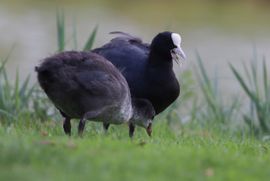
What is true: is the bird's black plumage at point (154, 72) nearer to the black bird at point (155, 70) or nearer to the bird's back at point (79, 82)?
the black bird at point (155, 70)

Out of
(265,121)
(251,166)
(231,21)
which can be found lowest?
(231,21)

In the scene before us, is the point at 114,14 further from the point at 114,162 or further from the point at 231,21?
the point at 114,162

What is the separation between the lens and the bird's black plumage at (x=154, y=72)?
312 inches

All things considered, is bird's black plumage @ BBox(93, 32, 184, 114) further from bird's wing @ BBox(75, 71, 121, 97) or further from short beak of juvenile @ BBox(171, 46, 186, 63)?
bird's wing @ BBox(75, 71, 121, 97)

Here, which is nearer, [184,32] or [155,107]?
[155,107]

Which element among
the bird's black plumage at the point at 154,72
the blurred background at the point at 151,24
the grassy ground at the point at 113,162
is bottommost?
the blurred background at the point at 151,24

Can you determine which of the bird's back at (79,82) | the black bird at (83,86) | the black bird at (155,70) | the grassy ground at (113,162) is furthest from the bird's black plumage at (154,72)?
the grassy ground at (113,162)

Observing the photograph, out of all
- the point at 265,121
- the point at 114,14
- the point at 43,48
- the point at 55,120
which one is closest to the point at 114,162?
the point at 55,120

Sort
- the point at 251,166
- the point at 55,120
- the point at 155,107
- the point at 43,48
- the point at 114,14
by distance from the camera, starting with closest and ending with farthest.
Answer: the point at 251,166 → the point at 155,107 → the point at 55,120 → the point at 43,48 → the point at 114,14

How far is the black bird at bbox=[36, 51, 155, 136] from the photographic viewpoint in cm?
645

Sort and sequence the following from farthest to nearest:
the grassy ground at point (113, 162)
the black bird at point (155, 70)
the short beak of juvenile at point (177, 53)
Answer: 1. the black bird at point (155, 70)
2. the short beak of juvenile at point (177, 53)
3. the grassy ground at point (113, 162)

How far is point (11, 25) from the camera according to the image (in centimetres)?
1808

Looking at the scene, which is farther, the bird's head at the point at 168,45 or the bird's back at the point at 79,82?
the bird's head at the point at 168,45

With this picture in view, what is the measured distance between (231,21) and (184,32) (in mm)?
2045
